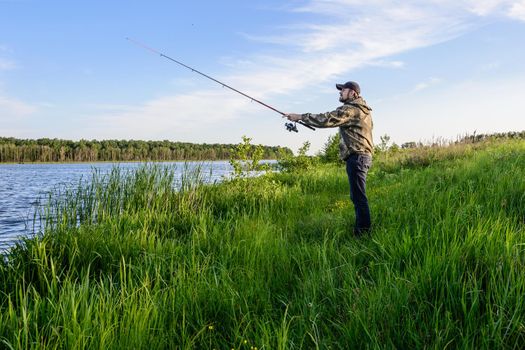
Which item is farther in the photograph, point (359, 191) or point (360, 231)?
point (359, 191)

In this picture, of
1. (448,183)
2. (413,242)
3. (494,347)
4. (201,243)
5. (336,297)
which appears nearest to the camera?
(494,347)

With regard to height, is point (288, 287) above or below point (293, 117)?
below

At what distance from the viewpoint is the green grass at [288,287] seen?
2727 millimetres

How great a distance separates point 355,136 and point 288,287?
2.93 meters

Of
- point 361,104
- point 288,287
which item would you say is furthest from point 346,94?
point 288,287

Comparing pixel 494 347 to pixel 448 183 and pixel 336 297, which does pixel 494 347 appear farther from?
pixel 448 183

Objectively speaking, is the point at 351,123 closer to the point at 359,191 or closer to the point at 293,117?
the point at 293,117

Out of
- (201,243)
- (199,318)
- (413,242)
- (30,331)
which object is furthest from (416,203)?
(30,331)

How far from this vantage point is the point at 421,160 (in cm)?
1324

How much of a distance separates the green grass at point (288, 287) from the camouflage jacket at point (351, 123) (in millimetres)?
1180

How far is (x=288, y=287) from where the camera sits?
3.94 metres

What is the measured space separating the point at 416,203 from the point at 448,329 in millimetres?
4327

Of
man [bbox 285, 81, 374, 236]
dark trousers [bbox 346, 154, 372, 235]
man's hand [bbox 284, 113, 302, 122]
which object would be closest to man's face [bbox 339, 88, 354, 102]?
man [bbox 285, 81, 374, 236]

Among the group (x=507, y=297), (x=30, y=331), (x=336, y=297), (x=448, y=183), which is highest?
(x=448, y=183)
